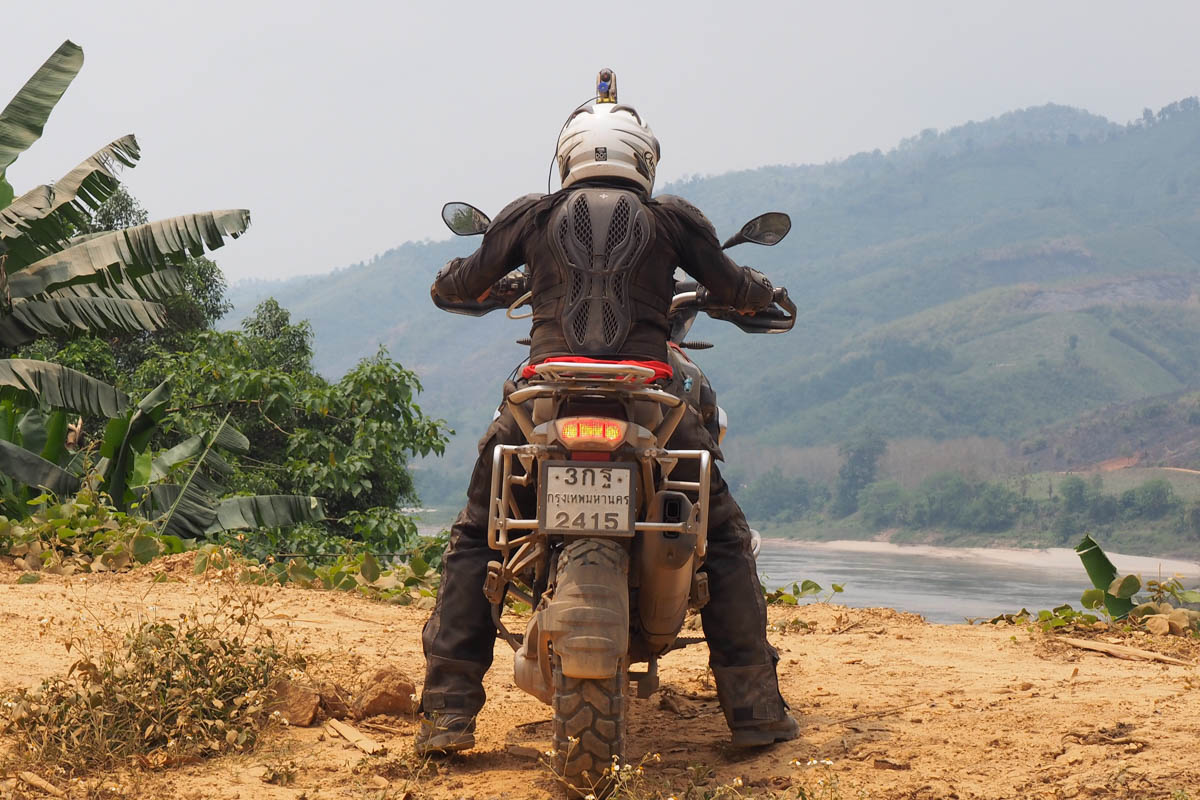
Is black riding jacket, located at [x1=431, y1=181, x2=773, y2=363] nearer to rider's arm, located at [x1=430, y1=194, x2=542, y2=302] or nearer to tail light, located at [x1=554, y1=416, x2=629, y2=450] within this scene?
rider's arm, located at [x1=430, y1=194, x2=542, y2=302]

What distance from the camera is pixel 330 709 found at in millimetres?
4375

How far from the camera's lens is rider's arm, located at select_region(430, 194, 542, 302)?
4.08 m

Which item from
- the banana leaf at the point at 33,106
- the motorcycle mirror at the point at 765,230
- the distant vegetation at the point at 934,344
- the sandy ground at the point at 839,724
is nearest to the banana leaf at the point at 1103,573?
the sandy ground at the point at 839,724

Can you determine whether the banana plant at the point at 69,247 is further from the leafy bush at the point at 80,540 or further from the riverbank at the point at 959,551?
the riverbank at the point at 959,551

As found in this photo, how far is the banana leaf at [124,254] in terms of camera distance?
10484mm

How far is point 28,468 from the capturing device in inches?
384

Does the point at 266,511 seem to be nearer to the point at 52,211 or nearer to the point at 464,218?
the point at 52,211

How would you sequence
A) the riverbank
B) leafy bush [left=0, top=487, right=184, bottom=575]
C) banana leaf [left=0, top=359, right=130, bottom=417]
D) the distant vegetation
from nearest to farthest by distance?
leafy bush [left=0, top=487, right=184, bottom=575]
banana leaf [left=0, top=359, right=130, bottom=417]
the riverbank
the distant vegetation

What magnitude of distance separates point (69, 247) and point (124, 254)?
1.04 m

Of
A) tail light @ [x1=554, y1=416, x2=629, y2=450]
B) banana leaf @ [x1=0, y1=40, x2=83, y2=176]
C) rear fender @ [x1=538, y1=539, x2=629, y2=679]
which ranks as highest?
banana leaf @ [x1=0, y1=40, x2=83, y2=176]

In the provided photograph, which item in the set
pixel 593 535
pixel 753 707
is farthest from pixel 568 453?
pixel 753 707

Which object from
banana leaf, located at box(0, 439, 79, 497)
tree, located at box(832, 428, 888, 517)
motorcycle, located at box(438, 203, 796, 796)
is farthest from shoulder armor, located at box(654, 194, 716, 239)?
tree, located at box(832, 428, 888, 517)

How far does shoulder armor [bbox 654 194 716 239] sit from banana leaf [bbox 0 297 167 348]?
791 centimetres

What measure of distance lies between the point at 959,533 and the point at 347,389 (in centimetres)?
2856
